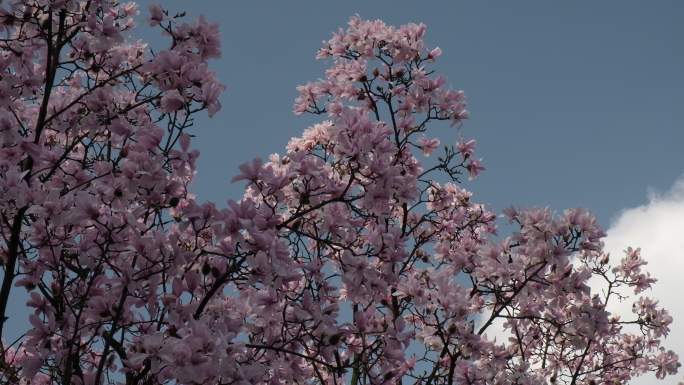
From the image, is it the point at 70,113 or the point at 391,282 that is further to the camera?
the point at 70,113

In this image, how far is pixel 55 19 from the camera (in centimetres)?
538

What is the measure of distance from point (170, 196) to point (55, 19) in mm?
1965

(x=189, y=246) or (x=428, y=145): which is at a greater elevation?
(x=428, y=145)

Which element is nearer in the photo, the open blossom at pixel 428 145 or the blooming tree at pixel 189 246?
the blooming tree at pixel 189 246

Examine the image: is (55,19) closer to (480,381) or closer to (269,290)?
(269,290)

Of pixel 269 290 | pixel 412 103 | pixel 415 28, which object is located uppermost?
pixel 415 28

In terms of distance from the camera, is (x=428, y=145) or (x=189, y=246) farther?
(x=428, y=145)

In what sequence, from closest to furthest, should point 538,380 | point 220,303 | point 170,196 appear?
point 170,196, point 220,303, point 538,380

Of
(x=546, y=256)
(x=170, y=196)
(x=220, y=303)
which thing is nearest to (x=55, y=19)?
(x=170, y=196)

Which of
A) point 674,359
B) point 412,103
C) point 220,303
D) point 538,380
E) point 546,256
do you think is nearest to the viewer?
point 220,303

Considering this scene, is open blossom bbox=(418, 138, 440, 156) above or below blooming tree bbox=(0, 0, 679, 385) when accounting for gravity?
above

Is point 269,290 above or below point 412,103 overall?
below

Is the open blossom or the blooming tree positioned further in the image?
the open blossom

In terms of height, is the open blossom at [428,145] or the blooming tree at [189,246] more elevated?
the open blossom at [428,145]
